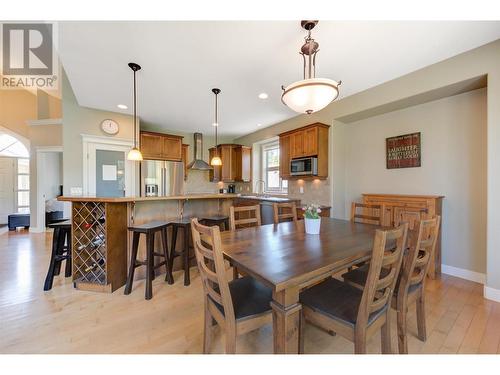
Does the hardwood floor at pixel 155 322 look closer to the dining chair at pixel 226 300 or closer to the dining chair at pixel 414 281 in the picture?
the dining chair at pixel 414 281

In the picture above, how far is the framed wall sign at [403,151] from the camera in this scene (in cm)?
294

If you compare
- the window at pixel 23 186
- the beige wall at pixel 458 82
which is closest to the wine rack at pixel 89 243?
the beige wall at pixel 458 82

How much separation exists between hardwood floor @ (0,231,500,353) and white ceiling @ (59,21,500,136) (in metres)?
2.65

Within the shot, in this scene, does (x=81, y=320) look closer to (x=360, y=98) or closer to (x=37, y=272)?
(x=37, y=272)

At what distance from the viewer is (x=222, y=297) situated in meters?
1.12

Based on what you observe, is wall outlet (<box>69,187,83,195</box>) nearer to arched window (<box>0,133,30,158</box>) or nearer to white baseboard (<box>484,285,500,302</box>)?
arched window (<box>0,133,30,158</box>)

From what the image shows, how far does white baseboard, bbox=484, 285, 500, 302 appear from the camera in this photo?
2.08 meters

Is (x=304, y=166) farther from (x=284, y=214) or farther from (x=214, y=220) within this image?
(x=214, y=220)

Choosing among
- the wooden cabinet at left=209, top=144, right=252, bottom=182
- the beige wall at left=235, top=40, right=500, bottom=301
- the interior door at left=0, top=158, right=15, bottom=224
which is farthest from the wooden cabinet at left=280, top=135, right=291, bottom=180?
the interior door at left=0, top=158, right=15, bottom=224

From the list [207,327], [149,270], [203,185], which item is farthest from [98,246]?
[203,185]

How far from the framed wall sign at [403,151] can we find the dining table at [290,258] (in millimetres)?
1754

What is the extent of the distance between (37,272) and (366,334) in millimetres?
3959

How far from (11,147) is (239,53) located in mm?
7463
